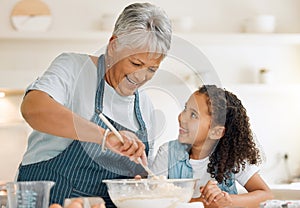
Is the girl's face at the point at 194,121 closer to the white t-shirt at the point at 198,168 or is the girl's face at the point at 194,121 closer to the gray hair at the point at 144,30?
the white t-shirt at the point at 198,168

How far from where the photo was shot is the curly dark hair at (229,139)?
2152mm

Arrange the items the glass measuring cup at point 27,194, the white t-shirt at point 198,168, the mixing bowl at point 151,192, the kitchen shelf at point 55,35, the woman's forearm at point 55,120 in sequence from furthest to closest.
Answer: the kitchen shelf at point 55,35
the white t-shirt at point 198,168
the woman's forearm at point 55,120
the mixing bowl at point 151,192
the glass measuring cup at point 27,194

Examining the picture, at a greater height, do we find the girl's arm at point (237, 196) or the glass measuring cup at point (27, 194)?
the glass measuring cup at point (27, 194)

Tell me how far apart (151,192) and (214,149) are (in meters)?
0.81

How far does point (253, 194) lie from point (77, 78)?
711 millimetres

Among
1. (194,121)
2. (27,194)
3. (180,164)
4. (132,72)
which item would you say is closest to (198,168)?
(180,164)

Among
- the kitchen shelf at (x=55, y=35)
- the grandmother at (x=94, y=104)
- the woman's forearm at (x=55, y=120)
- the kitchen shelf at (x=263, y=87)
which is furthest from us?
the kitchen shelf at (x=263, y=87)

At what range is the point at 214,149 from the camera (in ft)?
7.49

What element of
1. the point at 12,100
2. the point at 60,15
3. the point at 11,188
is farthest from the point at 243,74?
the point at 11,188

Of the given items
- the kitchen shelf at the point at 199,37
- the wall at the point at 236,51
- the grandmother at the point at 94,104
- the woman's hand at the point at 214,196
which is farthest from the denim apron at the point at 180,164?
the wall at the point at 236,51

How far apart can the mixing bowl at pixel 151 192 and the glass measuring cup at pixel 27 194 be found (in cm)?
22

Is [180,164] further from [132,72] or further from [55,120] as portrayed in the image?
[55,120]

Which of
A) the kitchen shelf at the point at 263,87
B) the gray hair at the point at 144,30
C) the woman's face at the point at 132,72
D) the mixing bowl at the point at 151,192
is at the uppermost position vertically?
the gray hair at the point at 144,30

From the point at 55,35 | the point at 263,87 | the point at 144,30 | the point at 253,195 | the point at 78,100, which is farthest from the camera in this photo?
the point at 263,87
